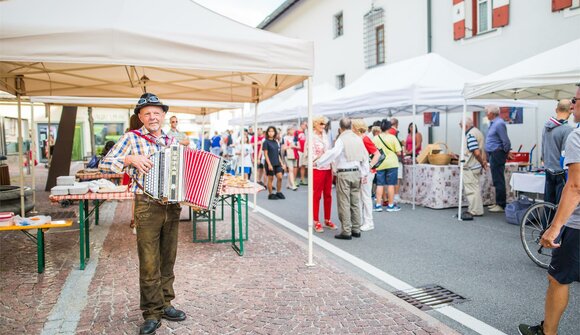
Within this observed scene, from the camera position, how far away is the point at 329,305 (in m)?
4.31

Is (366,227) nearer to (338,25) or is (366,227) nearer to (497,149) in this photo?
(497,149)

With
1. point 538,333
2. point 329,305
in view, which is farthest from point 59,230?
point 538,333

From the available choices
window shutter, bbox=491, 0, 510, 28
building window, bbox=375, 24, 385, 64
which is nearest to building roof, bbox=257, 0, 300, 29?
building window, bbox=375, 24, 385, 64

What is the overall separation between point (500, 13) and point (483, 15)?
0.79 m

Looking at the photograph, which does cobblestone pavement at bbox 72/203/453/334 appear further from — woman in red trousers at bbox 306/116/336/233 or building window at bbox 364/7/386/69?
building window at bbox 364/7/386/69

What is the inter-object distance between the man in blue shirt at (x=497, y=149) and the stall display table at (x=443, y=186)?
0.45 meters

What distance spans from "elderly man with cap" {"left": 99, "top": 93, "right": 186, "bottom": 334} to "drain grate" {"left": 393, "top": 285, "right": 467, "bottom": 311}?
2369mm

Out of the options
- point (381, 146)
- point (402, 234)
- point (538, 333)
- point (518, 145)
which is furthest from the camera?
point (518, 145)

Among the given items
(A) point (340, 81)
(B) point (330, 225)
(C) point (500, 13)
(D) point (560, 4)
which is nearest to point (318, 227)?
(B) point (330, 225)

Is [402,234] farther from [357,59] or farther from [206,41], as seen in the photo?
[357,59]

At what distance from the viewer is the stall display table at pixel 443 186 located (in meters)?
9.93

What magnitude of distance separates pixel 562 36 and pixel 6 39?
11133 millimetres

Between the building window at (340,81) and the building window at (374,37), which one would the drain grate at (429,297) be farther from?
the building window at (340,81)

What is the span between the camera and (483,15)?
13.1 metres
